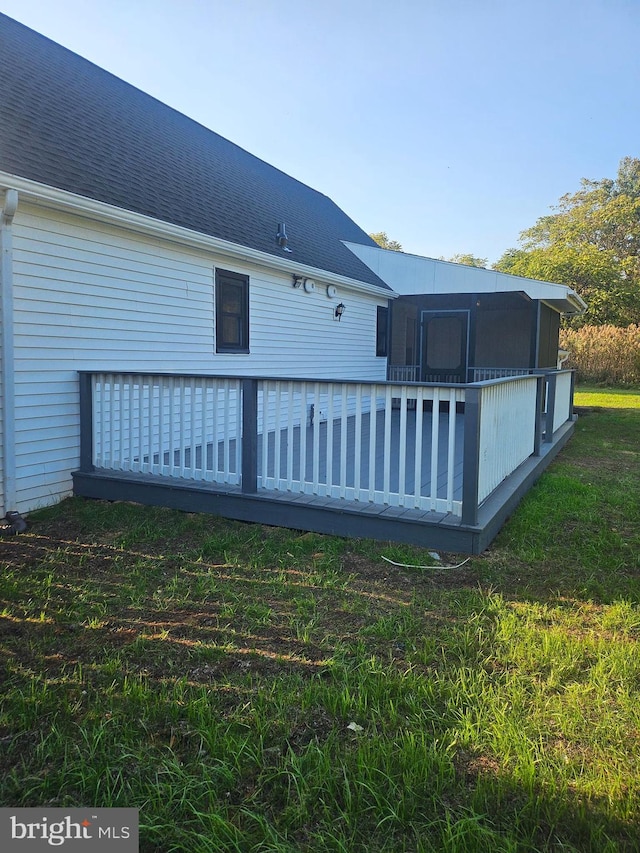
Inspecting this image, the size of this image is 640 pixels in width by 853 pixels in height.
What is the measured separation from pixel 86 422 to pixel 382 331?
828cm

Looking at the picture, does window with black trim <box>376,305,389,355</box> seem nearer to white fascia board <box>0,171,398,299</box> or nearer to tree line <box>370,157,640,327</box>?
white fascia board <box>0,171,398,299</box>

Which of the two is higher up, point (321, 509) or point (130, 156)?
point (130, 156)

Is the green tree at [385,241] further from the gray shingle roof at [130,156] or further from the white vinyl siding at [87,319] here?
the white vinyl siding at [87,319]

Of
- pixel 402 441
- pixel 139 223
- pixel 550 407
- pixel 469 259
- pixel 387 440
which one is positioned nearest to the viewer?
pixel 402 441

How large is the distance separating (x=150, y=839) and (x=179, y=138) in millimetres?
9831

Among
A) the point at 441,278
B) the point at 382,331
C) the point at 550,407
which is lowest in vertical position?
the point at 550,407

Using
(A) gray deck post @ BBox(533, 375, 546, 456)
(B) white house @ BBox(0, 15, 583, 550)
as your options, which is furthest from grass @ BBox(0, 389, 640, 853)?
(A) gray deck post @ BBox(533, 375, 546, 456)

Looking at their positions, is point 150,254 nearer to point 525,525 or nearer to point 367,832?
point 525,525

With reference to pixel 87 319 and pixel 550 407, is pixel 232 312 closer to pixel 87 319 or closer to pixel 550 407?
pixel 87 319

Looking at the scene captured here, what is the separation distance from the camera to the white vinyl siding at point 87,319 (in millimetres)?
4848

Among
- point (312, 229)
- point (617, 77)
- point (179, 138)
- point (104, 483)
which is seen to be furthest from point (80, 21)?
point (617, 77)

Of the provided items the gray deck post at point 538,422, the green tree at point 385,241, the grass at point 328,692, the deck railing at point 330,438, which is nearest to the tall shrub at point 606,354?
the gray deck post at point 538,422

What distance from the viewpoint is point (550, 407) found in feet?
24.7

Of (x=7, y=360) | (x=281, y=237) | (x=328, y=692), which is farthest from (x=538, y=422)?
(x=7, y=360)
